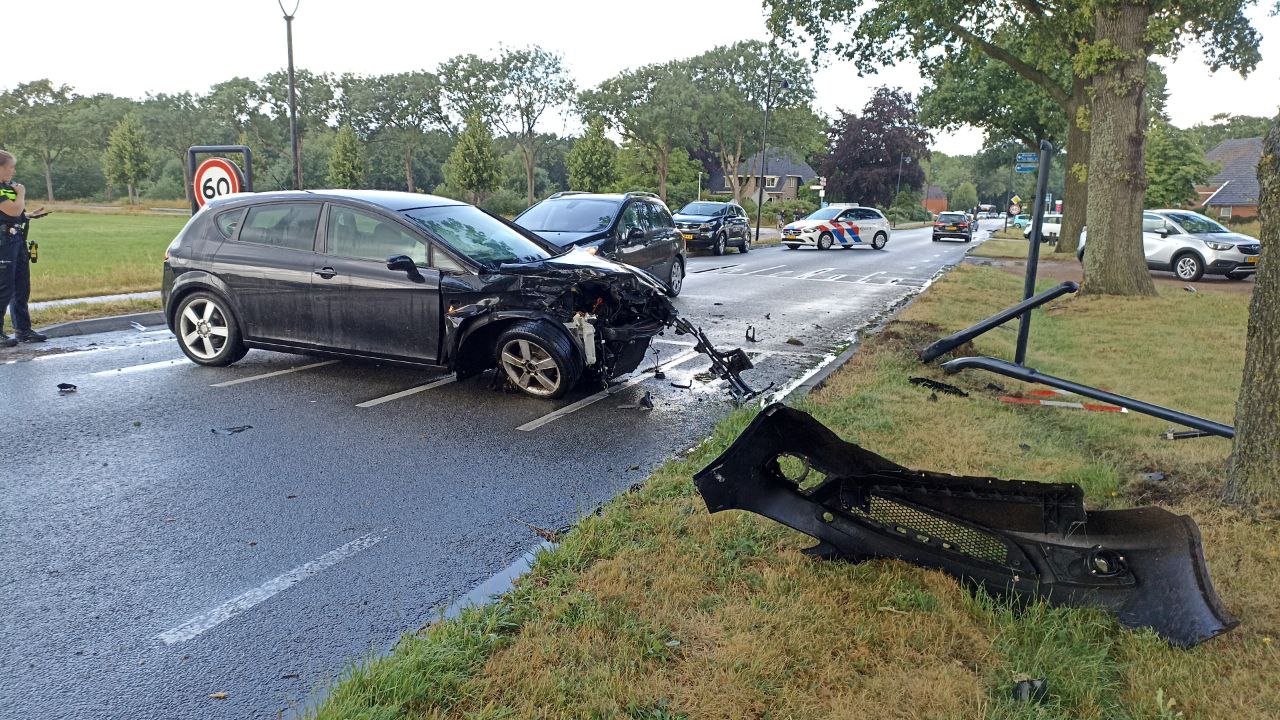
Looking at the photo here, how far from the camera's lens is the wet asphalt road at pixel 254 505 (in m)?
3.00

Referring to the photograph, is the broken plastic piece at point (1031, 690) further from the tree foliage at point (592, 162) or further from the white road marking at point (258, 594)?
the tree foliage at point (592, 162)

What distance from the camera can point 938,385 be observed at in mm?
7047

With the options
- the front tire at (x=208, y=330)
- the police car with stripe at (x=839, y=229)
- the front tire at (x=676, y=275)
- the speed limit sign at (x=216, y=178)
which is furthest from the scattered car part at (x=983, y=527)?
the police car with stripe at (x=839, y=229)

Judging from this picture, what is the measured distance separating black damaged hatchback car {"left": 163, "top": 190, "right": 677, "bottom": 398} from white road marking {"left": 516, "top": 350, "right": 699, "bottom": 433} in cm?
22

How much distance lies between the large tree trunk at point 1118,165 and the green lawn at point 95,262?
15.9 meters

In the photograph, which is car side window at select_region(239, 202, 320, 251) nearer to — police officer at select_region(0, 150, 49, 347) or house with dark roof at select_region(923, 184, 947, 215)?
police officer at select_region(0, 150, 49, 347)

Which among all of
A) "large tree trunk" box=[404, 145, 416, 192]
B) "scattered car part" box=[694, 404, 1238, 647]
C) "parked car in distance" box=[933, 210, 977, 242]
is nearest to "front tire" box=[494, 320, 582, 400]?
"scattered car part" box=[694, 404, 1238, 647]

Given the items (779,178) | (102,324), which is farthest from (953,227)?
(779,178)

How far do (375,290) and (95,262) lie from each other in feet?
51.7

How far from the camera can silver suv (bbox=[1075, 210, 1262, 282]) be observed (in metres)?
20.2

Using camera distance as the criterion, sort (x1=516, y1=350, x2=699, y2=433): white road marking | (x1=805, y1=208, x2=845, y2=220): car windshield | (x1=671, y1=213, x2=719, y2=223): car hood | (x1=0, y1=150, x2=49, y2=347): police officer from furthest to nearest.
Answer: (x1=805, y1=208, x2=845, y2=220): car windshield
(x1=671, y1=213, x2=719, y2=223): car hood
(x1=0, y1=150, x2=49, y2=347): police officer
(x1=516, y1=350, x2=699, y2=433): white road marking

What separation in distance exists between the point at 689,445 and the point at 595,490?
1.15 m

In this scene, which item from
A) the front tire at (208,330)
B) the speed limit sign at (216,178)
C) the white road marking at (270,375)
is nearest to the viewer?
Result: the white road marking at (270,375)

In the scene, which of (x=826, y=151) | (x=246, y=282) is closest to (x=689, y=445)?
(x=246, y=282)
